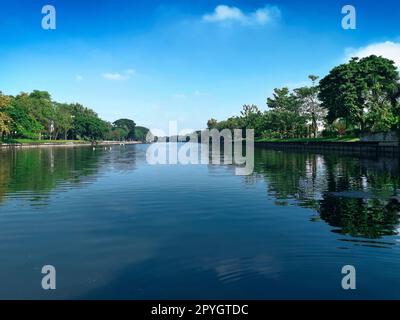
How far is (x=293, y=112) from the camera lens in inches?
4668

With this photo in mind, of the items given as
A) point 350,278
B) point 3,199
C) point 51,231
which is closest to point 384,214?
point 350,278

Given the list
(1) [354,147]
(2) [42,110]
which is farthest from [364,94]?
(2) [42,110]

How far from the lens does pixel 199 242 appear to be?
42.3 ft

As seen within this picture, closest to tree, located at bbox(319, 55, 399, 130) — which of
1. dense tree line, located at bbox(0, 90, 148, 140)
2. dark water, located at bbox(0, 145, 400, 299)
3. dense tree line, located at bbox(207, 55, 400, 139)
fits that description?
dense tree line, located at bbox(207, 55, 400, 139)

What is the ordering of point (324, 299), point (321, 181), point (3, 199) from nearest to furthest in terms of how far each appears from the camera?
point (324, 299), point (3, 199), point (321, 181)

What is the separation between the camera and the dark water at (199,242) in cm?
923

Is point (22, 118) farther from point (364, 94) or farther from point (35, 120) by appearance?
point (364, 94)

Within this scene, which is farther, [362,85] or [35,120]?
[35,120]

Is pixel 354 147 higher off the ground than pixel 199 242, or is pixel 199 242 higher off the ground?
pixel 354 147

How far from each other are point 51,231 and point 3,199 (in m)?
8.80

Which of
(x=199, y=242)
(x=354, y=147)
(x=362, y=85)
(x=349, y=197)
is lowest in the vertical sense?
(x=199, y=242)

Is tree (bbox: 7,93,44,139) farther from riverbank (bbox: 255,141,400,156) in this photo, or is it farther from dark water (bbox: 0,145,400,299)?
dark water (bbox: 0,145,400,299)

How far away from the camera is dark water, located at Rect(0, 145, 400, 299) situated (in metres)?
9.23
